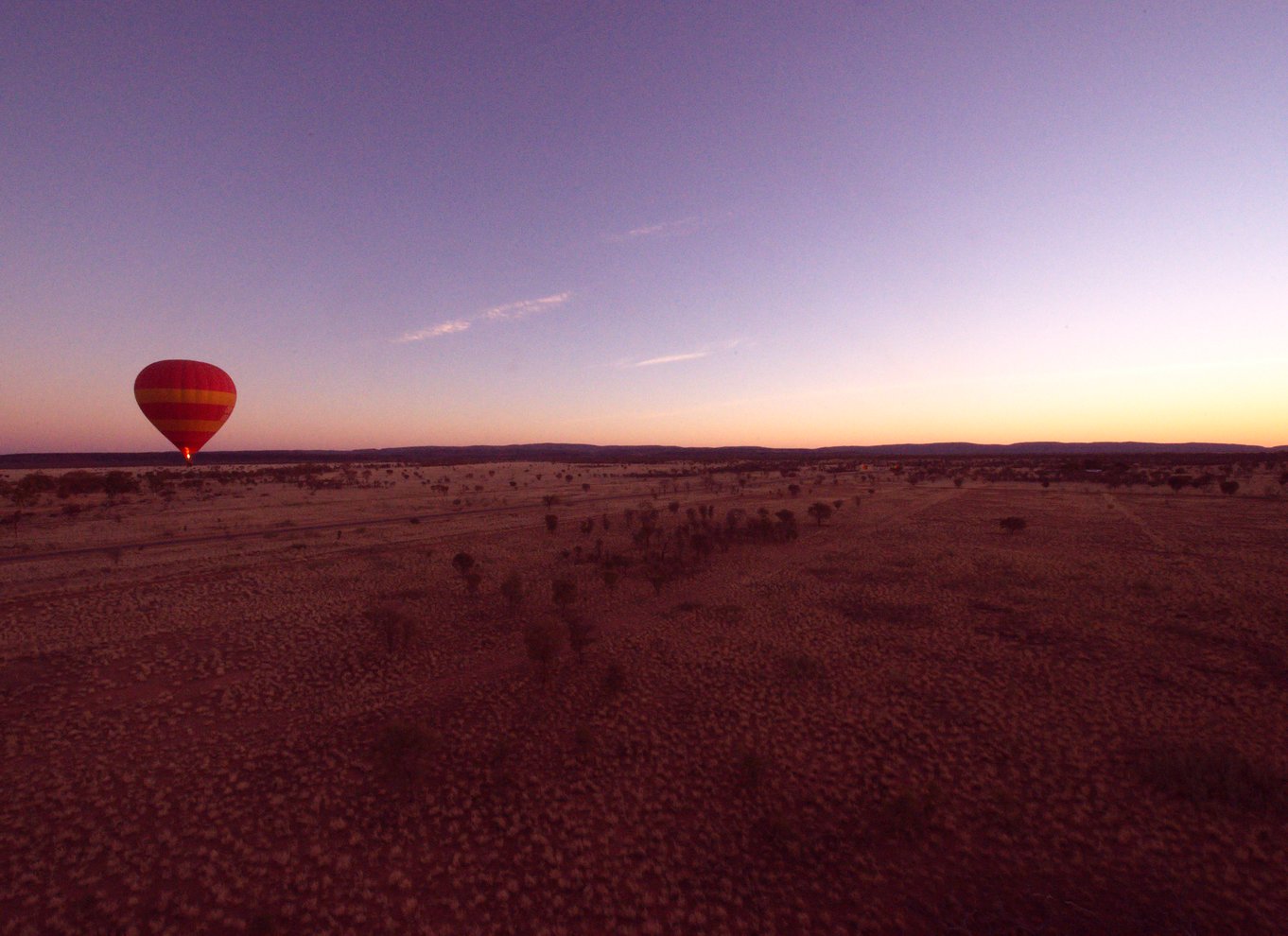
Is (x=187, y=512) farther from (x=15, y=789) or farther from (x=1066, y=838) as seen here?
(x=1066, y=838)

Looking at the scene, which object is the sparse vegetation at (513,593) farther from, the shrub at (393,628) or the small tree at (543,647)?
Answer: the small tree at (543,647)

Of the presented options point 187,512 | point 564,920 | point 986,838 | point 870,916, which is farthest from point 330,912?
point 187,512

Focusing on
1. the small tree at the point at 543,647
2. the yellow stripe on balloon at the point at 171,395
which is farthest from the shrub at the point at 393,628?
the yellow stripe on balloon at the point at 171,395

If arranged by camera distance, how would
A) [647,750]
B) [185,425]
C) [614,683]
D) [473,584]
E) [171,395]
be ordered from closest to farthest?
1. [647,750]
2. [614,683]
3. [473,584]
4. [171,395]
5. [185,425]

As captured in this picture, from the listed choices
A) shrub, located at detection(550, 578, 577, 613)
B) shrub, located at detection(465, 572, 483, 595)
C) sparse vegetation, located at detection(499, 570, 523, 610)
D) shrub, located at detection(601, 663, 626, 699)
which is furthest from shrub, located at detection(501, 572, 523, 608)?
shrub, located at detection(601, 663, 626, 699)

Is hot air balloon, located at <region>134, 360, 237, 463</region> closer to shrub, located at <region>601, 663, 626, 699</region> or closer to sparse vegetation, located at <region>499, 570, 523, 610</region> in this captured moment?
sparse vegetation, located at <region>499, 570, 523, 610</region>

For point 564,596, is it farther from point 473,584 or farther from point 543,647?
point 543,647

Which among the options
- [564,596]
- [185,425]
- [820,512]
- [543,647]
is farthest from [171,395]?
Answer: [820,512]
